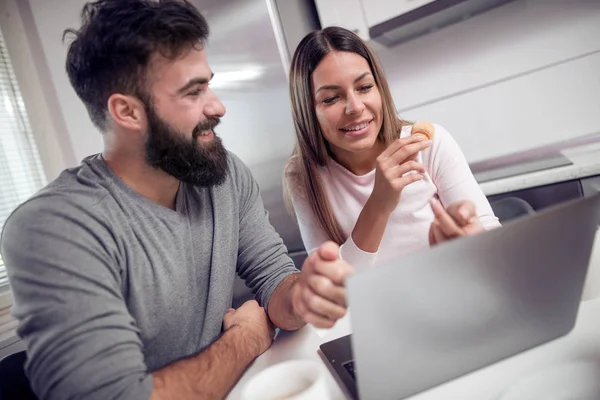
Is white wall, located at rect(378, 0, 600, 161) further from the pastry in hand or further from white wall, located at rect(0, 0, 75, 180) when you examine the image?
white wall, located at rect(0, 0, 75, 180)

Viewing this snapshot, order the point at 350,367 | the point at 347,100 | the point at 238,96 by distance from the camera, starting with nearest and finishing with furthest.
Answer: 1. the point at 350,367
2. the point at 347,100
3. the point at 238,96

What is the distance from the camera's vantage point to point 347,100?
4.09ft

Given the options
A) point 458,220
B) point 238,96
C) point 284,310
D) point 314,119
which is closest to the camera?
point 458,220

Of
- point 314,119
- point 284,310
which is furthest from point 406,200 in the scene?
point 284,310

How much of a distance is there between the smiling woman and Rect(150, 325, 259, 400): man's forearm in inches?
18.8

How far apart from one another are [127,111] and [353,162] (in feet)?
2.49

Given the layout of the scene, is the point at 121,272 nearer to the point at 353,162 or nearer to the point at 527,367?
the point at 527,367

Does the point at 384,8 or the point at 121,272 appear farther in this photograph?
the point at 384,8

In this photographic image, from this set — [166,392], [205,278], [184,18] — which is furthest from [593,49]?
[166,392]

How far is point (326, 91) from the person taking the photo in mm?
1263

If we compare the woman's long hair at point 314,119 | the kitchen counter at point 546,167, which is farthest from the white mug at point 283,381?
the kitchen counter at point 546,167

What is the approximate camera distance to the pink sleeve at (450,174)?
47.1 inches

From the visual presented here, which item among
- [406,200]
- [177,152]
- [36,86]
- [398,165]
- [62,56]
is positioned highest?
[62,56]

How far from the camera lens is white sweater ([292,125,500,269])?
119cm
